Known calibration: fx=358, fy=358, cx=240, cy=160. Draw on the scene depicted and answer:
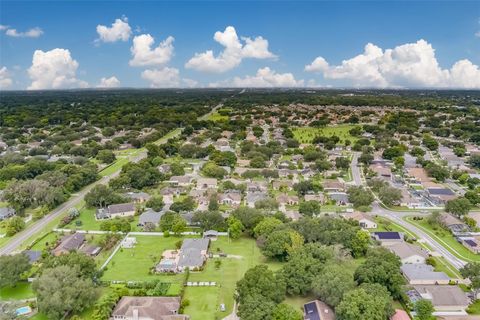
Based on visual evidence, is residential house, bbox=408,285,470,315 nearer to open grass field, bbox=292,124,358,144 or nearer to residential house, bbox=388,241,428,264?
residential house, bbox=388,241,428,264

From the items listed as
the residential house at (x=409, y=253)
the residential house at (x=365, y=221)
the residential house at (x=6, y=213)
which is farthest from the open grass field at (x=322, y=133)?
the residential house at (x=6, y=213)

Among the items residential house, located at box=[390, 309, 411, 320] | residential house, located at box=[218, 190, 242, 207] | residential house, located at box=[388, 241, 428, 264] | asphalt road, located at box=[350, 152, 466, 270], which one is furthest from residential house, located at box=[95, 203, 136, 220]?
residential house, located at box=[390, 309, 411, 320]

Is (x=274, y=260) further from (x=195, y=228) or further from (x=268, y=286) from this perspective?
(x=195, y=228)

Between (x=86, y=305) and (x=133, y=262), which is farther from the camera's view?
(x=133, y=262)

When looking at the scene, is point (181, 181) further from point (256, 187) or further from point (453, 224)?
point (453, 224)

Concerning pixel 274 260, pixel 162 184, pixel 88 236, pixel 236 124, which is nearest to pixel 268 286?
pixel 274 260

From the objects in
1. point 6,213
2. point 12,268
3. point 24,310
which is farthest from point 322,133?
point 24,310

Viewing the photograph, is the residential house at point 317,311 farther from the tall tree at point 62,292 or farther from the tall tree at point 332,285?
the tall tree at point 62,292
